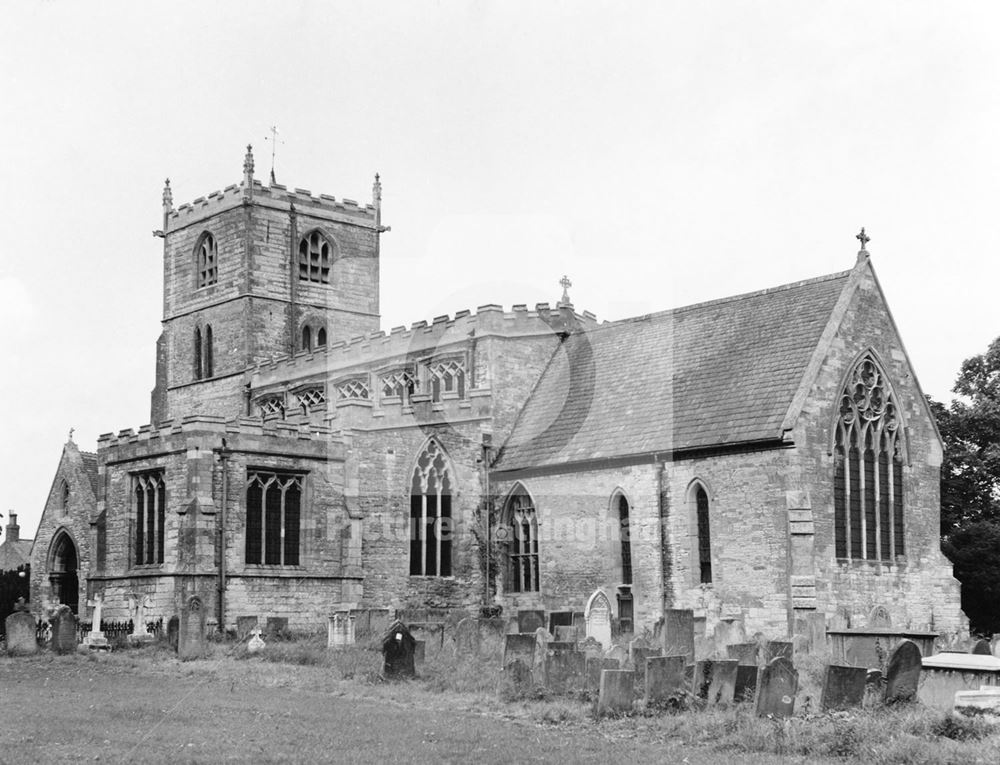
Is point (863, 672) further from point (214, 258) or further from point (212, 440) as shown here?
point (214, 258)

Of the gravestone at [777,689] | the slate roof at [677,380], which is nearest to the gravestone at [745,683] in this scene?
the gravestone at [777,689]

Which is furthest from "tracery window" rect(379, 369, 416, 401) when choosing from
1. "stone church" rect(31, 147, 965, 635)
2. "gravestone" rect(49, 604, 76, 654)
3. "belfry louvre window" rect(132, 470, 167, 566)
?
"gravestone" rect(49, 604, 76, 654)

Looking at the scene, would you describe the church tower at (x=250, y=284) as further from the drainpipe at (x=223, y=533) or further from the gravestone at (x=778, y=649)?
the gravestone at (x=778, y=649)

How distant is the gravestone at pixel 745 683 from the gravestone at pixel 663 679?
777 mm

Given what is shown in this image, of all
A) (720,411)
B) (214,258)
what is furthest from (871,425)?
(214,258)

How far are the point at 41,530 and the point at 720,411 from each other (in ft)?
67.4

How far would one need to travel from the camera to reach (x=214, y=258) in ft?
171

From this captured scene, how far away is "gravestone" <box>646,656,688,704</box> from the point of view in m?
18.6

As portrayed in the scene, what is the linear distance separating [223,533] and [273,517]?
5.20ft

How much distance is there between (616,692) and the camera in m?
18.6

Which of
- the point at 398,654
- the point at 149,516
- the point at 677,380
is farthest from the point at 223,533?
the point at 677,380

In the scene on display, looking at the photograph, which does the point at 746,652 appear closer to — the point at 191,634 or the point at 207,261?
the point at 191,634

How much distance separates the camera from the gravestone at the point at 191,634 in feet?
91.1

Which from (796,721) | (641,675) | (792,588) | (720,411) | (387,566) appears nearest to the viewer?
(796,721)
